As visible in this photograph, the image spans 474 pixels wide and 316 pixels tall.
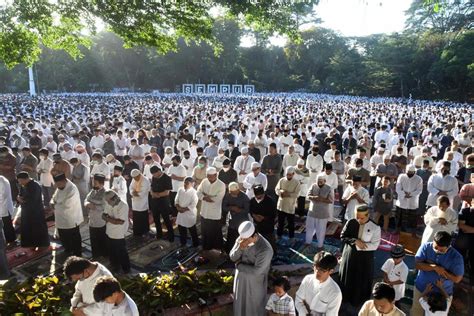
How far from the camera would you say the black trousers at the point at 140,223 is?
23.7ft

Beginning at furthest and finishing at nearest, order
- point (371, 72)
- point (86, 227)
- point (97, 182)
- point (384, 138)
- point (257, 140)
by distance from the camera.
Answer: point (371, 72) → point (384, 138) → point (257, 140) → point (86, 227) → point (97, 182)

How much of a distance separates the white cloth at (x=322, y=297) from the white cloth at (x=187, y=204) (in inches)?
130

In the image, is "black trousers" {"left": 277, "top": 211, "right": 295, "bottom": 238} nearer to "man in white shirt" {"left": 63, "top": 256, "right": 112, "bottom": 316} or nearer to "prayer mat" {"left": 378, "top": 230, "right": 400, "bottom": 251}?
"prayer mat" {"left": 378, "top": 230, "right": 400, "bottom": 251}

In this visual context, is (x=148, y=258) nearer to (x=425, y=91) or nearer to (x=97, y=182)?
(x=97, y=182)

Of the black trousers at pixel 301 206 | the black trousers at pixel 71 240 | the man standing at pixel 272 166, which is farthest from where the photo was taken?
the black trousers at pixel 301 206

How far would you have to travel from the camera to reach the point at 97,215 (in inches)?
239

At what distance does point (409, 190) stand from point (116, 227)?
5.19 metres

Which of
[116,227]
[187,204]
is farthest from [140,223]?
[116,227]

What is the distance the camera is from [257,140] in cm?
1189

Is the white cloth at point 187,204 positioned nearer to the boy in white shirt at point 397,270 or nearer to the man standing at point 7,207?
the man standing at point 7,207

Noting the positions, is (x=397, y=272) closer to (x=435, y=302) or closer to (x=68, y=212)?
(x=435, y=302)

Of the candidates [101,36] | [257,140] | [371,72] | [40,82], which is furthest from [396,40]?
[40,82]

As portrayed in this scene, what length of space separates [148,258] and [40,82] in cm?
5533

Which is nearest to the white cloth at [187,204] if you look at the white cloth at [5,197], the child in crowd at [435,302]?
the white cloth at [5,197]
